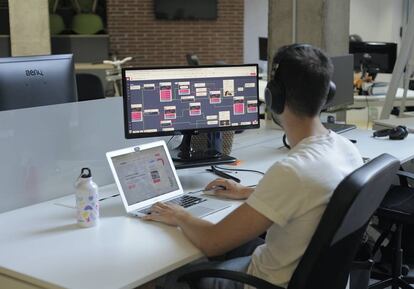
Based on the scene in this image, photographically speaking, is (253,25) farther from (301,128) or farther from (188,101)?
(301,128)

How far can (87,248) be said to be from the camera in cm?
192

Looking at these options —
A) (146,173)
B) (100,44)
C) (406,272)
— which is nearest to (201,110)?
(146,173)

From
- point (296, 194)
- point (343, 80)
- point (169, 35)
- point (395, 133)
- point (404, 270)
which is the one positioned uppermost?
point (169, 35)

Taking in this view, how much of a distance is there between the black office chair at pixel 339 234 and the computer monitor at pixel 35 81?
3.82ft

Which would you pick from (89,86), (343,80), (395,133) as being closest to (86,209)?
(395,133)

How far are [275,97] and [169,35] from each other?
7.33m

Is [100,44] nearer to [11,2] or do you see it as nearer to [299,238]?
[11,2]

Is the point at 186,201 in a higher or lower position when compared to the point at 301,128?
lower

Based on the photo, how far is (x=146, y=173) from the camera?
2.38m

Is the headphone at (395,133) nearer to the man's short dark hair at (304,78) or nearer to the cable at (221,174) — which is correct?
the cable at (221,174)

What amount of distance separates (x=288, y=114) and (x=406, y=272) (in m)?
1.85

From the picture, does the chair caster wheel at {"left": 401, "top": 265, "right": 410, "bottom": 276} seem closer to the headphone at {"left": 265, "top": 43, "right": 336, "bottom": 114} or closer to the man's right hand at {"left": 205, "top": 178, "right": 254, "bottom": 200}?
the man's right hand at {"left": 205, "top": 178, "right": 254, "bottom": 200}

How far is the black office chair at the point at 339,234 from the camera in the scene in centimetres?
162

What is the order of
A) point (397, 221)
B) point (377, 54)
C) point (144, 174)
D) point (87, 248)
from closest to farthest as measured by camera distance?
point (87, 248) < point (144, 174) < point (397, 221) < point (377, 54)
